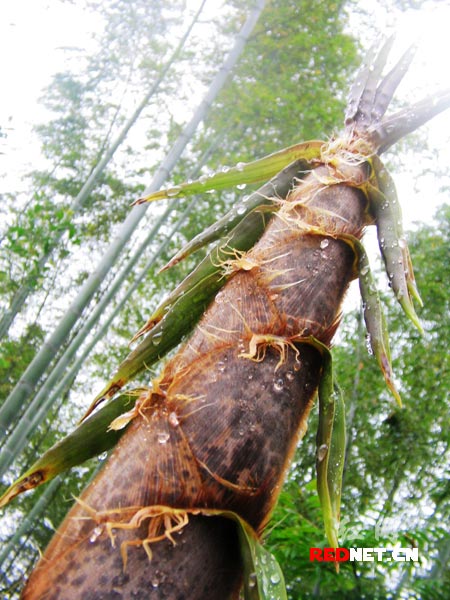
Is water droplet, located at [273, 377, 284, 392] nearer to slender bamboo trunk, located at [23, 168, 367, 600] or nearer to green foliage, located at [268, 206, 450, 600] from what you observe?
slender bamboo trunk, located at [23, 168, 367, 600]

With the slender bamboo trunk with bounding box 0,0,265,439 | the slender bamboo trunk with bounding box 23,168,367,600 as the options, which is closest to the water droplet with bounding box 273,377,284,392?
the slender bamboo trunk with bounding box 23,168,367,600

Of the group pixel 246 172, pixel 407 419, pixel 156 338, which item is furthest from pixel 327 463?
pixel 407 419

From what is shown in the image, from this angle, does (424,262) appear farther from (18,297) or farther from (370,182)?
(370,182)

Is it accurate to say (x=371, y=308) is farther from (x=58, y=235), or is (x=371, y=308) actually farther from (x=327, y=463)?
(x=58, y=235)

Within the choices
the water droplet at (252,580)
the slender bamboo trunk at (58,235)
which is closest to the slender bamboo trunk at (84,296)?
the slender bamboo trunk at (58,235)

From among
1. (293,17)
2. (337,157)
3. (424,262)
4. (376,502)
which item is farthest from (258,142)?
(337,157)

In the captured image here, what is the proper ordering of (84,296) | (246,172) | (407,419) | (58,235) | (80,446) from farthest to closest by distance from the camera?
(407,419) → (58,235) → (84,296) → (246,172) → (80,446)
